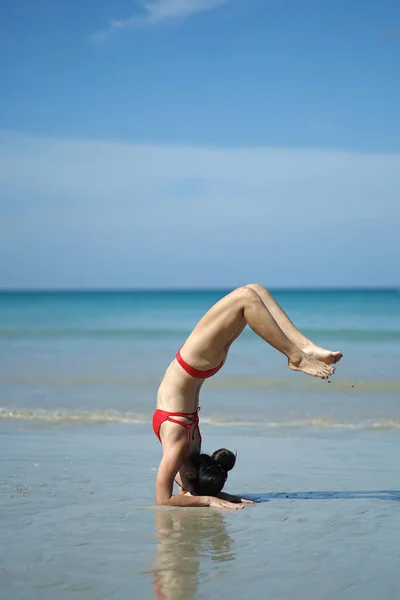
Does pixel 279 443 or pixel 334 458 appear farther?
pixel 279 443

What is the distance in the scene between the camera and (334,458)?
781 cm

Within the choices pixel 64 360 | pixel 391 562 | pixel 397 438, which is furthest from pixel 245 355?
pixel 391 562

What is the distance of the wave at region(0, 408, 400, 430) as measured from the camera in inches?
393

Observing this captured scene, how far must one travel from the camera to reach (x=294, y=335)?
572cm

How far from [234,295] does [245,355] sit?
15.6 m

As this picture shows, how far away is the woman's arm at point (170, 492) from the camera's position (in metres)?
5.89

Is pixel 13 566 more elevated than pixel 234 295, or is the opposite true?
pixel 234 295

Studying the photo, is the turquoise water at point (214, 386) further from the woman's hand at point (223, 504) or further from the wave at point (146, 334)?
the woman's hand at point (223, 504)

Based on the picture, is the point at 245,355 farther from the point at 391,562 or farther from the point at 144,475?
the point at 391,562

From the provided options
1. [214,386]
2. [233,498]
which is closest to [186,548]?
[233,498]

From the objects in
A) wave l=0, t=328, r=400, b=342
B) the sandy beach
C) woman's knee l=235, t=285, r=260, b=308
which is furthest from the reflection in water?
wave l=0, t=328, r=400, b=342

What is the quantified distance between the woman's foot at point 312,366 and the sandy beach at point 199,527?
1.02 meters

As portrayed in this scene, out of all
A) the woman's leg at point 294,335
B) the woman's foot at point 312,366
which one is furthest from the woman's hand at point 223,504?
the woman's leg at point 294,335

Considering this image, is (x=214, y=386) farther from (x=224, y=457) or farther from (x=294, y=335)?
(x=294, y=335)
